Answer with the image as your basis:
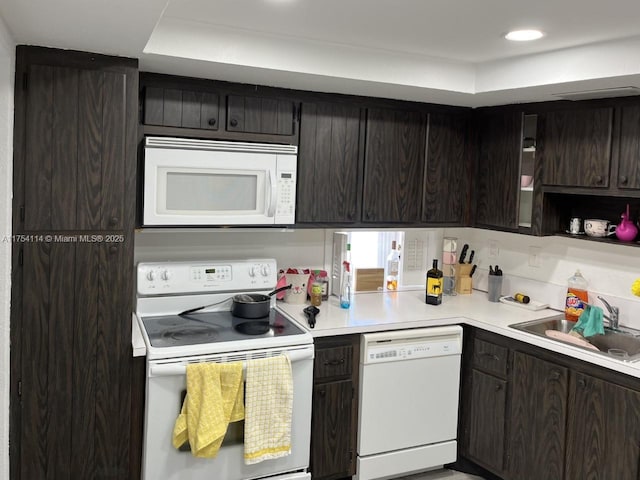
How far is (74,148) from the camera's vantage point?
2.39 meters

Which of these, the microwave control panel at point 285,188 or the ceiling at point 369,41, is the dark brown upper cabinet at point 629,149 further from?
the microwave control panel at point 285,188

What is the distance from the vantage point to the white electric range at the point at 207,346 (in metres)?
2.47

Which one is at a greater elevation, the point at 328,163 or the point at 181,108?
the point at 181,108

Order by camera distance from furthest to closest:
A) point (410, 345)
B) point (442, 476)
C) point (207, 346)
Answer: point (442, 476), point (410, 345), point (207, 346)

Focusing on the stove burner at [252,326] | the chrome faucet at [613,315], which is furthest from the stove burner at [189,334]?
the chrome faucet at [613,315]

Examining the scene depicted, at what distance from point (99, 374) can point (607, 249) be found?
8.37ft

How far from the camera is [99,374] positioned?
2.50 meters

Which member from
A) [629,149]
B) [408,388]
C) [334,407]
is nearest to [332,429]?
[334,407]

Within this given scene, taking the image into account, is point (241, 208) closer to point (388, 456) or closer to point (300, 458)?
point (300, 458)

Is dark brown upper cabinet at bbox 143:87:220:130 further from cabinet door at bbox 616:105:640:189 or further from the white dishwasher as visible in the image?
cabinet door at bbox 616:105:640:189

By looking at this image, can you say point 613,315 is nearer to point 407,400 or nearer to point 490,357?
point 490,357

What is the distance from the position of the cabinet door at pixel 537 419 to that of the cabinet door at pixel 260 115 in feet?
5.31

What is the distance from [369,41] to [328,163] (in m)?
0.74

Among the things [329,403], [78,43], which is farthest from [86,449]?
[78,43]
